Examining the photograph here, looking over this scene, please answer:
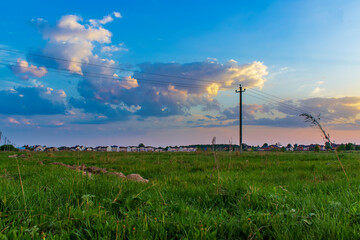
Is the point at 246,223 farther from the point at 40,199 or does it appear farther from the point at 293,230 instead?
the point at 40,199

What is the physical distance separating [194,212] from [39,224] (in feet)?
5.95

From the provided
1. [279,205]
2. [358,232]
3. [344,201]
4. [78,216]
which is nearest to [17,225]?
[78,216]

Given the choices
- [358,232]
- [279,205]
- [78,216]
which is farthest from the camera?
[279,205]

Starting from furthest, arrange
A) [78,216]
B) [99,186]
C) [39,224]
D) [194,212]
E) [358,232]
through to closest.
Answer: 1. [99,186]
2. [194,212]
3. [78,216]
4. [39,224]
5. [358,232]

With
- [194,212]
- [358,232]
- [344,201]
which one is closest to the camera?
[358,232]

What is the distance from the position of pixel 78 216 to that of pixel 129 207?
2.39 ft

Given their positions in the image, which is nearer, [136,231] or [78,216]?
[136,231]

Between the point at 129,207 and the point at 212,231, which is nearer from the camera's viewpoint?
the point at 212,231

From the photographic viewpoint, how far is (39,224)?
8.67ft

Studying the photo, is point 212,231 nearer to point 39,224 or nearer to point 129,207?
point 129,207

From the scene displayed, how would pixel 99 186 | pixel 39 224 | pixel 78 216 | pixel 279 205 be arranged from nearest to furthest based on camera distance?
1. pixel 39 224
2. pixel 78 216
3. pixel 279 205
4. pixel 99 186

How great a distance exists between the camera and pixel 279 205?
3.38 metres

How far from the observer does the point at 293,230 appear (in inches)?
102

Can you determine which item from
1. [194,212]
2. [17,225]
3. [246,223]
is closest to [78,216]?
[17,225]
